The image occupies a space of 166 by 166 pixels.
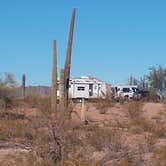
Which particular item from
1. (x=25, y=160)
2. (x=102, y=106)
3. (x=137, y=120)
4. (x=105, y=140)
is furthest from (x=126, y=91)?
(x=25, y=160)

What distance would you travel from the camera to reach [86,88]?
55.2 metres

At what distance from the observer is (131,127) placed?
21.0 metres

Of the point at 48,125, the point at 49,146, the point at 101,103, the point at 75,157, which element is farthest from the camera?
the point at 101,103

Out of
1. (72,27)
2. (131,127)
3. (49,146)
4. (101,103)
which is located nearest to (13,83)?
(101,103)

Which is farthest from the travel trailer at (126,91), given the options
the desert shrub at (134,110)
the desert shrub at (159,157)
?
the desert shrub at (159,157)

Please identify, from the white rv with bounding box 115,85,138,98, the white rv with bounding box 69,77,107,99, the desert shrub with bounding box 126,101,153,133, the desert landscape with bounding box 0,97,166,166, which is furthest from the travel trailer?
the desert landscape with bounding box 0,97,166,166

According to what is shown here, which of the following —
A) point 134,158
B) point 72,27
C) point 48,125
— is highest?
point 72,27

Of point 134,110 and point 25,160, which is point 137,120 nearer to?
point 134,110

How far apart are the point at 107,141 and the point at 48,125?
138cm

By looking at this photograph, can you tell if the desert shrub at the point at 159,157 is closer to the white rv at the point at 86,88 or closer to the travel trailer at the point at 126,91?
the white rv at the point at 86,88

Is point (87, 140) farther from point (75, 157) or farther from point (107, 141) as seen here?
point (75, 157)

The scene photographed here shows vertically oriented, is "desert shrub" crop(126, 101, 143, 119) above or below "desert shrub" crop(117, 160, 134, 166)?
above

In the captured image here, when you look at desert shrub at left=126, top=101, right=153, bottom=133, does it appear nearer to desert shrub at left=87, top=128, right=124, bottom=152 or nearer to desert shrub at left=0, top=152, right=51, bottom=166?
desert shrub at left=87, top=128, right=124, bottom=152

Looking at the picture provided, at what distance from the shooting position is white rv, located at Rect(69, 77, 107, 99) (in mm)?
54000
